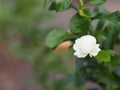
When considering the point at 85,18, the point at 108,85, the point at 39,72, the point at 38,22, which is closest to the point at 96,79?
the point at 108,85

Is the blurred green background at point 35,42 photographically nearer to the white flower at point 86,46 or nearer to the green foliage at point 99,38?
the green foliage at point 99,38

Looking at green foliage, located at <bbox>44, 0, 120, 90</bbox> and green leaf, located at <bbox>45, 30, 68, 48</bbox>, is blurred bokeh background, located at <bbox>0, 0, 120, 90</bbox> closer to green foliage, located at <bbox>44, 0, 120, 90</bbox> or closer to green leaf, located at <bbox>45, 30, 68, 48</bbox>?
green foliage, located at <bbox>44, 0, 120, 90</bbox>

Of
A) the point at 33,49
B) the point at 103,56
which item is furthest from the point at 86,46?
the point at 33,49

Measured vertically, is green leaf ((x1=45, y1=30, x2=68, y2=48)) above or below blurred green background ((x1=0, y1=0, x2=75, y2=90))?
below

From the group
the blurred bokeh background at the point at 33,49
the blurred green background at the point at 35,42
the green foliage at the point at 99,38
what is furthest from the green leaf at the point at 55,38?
the blurred green background at the point at 35,42

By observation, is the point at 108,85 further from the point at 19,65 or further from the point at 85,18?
the point at 19,65

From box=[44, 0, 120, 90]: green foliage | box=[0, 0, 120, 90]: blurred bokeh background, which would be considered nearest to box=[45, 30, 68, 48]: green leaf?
box=[44, 0, 120, 90]: green foliage
